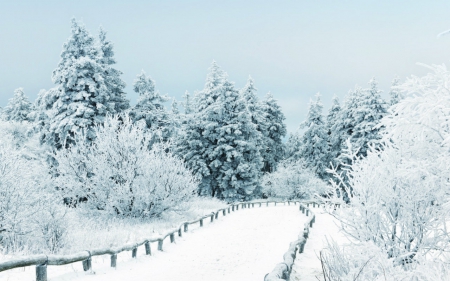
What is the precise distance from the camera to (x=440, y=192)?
20.0 ft

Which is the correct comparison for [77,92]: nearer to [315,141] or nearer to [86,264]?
[86,264]

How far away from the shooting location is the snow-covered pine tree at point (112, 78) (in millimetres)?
27312

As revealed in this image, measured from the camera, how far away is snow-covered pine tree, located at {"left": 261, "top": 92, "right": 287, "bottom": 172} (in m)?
47.0

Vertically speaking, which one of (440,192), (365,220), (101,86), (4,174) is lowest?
(365,220)

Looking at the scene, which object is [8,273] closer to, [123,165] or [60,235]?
[60,235]

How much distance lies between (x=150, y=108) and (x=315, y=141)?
2256 centimetres

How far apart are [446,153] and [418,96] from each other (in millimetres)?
1105

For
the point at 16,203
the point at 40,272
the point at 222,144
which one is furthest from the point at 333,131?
the point at 40,272

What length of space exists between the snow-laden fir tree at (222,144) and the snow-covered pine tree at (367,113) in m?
11.0

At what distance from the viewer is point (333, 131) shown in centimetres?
4284

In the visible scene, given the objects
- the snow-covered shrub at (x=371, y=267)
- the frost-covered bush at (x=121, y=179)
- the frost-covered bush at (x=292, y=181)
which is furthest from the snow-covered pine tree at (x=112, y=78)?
the snow-covered shrub at (x=371, y=267)

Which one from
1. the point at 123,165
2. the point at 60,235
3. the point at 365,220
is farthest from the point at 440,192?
the point at 123,165

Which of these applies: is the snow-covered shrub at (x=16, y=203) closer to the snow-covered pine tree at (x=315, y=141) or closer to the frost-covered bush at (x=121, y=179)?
the frost-covered bush at (x=121, y=179)

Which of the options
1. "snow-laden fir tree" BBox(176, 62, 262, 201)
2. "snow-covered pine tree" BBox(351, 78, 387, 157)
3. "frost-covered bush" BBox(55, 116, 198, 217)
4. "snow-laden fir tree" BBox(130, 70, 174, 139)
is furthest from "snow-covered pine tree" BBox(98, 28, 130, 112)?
"snow-covered pine tree" BBox(351, 78, 387, 157)
